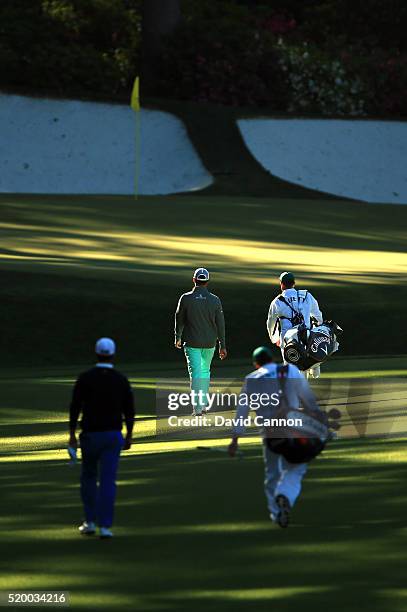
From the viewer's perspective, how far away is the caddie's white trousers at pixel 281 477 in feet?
35.5

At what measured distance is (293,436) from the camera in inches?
421

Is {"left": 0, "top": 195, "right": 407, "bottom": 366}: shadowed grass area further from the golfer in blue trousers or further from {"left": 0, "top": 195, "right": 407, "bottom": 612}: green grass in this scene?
the golfer in blue trousers

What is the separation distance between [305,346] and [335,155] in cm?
3969

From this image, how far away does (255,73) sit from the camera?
60719 millimetres

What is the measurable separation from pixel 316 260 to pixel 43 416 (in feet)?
54.5

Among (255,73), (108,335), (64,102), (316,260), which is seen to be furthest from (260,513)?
(255,73)

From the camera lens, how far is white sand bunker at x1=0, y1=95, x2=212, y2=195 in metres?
54.4

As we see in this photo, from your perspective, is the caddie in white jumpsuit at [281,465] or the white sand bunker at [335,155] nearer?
the caddie in white jumpsuit at [281,465]

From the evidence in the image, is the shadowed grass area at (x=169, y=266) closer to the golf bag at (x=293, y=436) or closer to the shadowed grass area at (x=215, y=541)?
the shadowed grass area at (x=215, y=541)

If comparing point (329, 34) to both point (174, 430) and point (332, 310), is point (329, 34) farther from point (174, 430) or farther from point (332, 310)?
point (174, 430)

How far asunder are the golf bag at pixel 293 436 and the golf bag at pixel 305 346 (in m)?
6.60

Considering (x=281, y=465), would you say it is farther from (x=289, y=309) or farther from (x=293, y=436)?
(x=289, y=309)

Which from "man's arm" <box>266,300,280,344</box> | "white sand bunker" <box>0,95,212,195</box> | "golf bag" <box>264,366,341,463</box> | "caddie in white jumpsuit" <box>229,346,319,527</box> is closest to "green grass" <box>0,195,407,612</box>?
"caddie in white jumpsuit" <box>229,346,319,527</box>

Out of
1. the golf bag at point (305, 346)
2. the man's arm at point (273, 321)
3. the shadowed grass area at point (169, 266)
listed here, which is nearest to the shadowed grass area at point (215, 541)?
the golf bag at point (305, 346)
